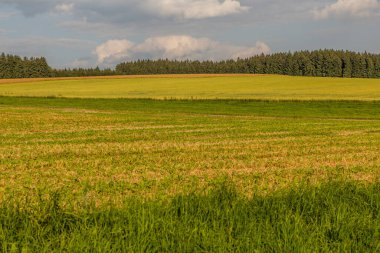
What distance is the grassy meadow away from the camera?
18.0 ft

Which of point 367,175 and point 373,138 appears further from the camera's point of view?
point 373,138

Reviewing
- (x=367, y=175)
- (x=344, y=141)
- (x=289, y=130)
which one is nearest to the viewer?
(x=367, y=175)

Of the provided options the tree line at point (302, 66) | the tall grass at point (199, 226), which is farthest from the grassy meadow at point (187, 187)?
the tree line at point (302, 66)

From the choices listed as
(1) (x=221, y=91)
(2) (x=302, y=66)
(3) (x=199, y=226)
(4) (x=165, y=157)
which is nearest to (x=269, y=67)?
(2) (x=302, y=66)

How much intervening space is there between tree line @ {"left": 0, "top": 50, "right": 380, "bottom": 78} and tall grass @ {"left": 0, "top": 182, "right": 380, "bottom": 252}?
150m

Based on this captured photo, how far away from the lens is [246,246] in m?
5.38

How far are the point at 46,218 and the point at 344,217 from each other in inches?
149

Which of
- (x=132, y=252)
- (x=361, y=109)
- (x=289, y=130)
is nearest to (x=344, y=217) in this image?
(x=132, y=252)

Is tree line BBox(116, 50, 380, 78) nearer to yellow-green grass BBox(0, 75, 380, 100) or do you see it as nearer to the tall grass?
yellow-green grass BBox(0, 75, 380, 100)

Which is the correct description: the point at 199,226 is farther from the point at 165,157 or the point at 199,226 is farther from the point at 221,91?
the point at 221,91

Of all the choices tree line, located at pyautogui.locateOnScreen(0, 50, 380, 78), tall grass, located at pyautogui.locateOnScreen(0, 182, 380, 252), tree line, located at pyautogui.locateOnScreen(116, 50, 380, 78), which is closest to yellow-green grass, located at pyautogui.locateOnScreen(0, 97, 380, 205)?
tall grass, located at pyautogui.locateOnScreen(0, 182, 380, 252)

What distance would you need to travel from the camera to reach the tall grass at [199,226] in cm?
526

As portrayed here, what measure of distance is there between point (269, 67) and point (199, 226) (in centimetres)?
17977

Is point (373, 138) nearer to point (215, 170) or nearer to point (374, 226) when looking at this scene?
point (215, 170)
